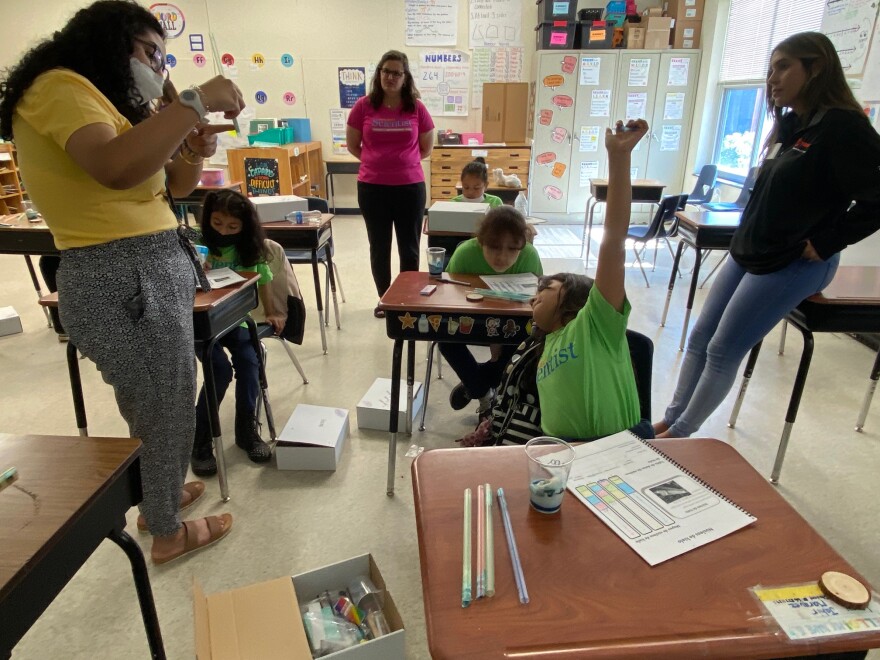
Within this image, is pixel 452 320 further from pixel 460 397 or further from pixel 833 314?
pixel 833 314

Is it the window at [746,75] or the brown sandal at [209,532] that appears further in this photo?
the window at [746,75]

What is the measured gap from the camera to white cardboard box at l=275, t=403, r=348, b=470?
6.85 feet

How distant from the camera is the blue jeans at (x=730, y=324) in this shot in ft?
6.03

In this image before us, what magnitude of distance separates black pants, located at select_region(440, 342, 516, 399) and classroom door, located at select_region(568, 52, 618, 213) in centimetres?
417

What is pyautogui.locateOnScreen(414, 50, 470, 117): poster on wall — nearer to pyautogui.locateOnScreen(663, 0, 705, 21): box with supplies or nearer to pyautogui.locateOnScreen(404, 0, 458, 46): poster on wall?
pyautogui.locateOnScreen(404, 0, 458, 46): poster on wall

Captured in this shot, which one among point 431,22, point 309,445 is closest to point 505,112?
point 431,22

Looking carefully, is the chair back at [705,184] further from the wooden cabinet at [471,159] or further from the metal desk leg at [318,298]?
the metal desk leg at [318,298]

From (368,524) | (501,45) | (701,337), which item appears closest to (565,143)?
(501,45)

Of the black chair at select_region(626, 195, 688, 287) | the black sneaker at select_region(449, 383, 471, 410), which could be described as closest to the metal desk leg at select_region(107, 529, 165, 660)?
the black sneaker at select_region(449, 383, 471, 410)

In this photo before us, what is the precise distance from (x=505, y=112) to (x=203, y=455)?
Result: 5.58 metres

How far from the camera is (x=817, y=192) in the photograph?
5.70ft

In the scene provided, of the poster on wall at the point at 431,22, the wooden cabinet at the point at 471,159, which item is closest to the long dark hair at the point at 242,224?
the wooden cabinet at the point at 471,159

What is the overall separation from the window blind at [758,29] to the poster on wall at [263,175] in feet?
15.2

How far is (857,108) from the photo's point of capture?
1.69 meters
